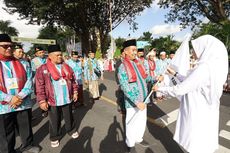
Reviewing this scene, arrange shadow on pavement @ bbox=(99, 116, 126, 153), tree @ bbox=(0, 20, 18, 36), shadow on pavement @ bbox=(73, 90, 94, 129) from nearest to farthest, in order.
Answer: shadow on pavement @ bbox=(99, 116, 126, 153) → shadow on pavement @ bbox=(73, 90, 94, 129) → tree @ bbox=(0, 20, 18, 36)

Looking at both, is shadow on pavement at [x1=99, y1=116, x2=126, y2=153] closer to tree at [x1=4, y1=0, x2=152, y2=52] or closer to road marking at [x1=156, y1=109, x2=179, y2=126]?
road marking at [x1=156, y1=109, x2=179, y2=126]

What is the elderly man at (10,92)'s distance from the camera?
4238mm

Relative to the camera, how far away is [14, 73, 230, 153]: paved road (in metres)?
4.88

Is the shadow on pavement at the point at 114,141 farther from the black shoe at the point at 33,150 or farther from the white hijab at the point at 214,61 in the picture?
the white hijab at the point at 214,61

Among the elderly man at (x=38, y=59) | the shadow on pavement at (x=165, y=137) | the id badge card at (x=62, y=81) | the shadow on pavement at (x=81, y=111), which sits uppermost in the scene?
the elderly man at (x=38, y=59)

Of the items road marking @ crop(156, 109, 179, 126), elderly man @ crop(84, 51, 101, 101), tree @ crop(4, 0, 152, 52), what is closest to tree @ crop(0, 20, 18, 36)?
tree @ crop(4, 0, 152, 52)

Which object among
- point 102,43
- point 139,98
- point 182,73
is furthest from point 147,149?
point 102,43

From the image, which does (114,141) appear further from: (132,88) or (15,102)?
(15,102)

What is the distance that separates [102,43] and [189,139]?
28.1 metres

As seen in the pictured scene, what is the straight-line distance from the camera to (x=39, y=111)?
320 inches

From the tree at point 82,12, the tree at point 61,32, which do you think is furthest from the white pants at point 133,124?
the tree at point 61,32

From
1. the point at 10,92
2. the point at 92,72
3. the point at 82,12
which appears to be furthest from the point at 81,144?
the point at 82,12

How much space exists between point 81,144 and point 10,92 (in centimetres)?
176

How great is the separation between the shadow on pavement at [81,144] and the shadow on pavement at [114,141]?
0.89 feet
